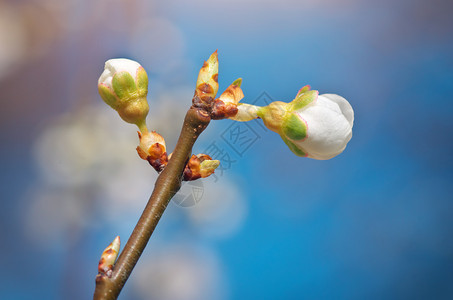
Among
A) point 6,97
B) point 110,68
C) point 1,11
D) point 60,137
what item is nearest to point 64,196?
point 60,137

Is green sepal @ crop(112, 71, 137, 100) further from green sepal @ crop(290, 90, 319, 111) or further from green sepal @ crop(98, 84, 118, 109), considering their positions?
green sepal @ crop(290, 90, 319, 111)

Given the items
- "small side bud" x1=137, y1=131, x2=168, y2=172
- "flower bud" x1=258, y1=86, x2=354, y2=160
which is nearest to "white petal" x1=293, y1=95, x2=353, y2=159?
"flower bud" x1=258, y1=86, x2=354, y2=160

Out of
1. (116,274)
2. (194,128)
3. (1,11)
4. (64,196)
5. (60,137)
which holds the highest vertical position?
(1,11)

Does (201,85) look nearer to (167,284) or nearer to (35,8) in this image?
(167,284)

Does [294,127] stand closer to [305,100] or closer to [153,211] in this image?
[305,100]

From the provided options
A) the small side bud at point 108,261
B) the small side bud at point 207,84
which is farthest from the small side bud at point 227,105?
the small side bud at point 108,261
